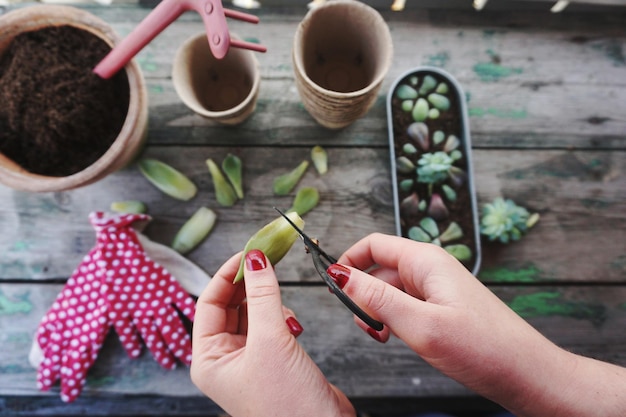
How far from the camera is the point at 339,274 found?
0.48 m

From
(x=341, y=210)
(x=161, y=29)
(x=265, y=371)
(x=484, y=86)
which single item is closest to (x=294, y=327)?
(x=265, y=371)

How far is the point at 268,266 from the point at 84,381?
1.46 ft

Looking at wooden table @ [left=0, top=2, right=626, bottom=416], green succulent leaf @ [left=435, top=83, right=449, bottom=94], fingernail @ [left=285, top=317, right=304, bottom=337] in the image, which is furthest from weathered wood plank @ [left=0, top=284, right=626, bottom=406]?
green succulent leaf @ [left=435, top=83, right=449, bottom=94]

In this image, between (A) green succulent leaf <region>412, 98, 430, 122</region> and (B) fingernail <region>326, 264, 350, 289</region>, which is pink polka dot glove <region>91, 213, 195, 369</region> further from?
(A) green succulent leaf <region>412, 98, 430, 122</region>

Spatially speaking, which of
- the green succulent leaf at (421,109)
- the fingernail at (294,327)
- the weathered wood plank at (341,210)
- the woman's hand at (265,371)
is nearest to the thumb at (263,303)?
the woman's hand at (265,371)

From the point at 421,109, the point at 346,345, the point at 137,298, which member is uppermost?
the point at 421,109

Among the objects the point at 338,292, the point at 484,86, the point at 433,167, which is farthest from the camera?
the point at 484,86

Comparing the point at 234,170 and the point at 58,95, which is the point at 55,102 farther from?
the point at 234,170

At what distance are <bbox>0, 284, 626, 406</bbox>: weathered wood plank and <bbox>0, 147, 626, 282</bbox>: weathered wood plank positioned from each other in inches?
1.3

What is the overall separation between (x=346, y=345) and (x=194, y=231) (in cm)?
32

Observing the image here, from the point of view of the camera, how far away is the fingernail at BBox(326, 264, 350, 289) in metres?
0.48

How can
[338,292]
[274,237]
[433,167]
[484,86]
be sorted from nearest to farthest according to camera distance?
[338,292]
[274,237]
[433,167]
[484,86]

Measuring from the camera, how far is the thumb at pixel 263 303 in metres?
0.45

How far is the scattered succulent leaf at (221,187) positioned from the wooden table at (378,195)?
0.6 inches
